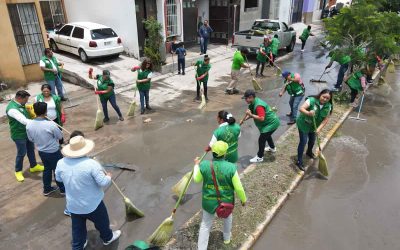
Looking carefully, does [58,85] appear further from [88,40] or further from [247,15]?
[247,15]

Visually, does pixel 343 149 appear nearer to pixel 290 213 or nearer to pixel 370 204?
pixel 370 204

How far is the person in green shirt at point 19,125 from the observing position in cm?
546

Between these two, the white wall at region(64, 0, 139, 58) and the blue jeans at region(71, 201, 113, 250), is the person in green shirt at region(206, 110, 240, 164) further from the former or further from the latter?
the white wall at region(64, 0, 139, 58)

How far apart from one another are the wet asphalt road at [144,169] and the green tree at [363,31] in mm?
2073

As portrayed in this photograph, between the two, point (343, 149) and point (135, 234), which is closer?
point (135, 234)

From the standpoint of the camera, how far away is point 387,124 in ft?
28.6

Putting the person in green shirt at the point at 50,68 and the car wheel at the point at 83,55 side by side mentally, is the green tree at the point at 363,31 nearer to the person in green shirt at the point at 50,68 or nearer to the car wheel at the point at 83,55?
the person in green shirt at the point at 50,68

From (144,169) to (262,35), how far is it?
11.2m

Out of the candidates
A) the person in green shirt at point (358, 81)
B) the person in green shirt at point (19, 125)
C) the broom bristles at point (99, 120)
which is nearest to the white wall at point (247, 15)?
the person in green shirt at point (358, 81)

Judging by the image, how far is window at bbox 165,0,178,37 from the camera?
49.9ft

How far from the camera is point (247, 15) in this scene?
819 inches

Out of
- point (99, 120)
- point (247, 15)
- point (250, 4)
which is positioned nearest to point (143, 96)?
point (99, 120)

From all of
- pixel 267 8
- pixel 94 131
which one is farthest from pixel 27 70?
pixel 267 8

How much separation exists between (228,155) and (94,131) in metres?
4.55
